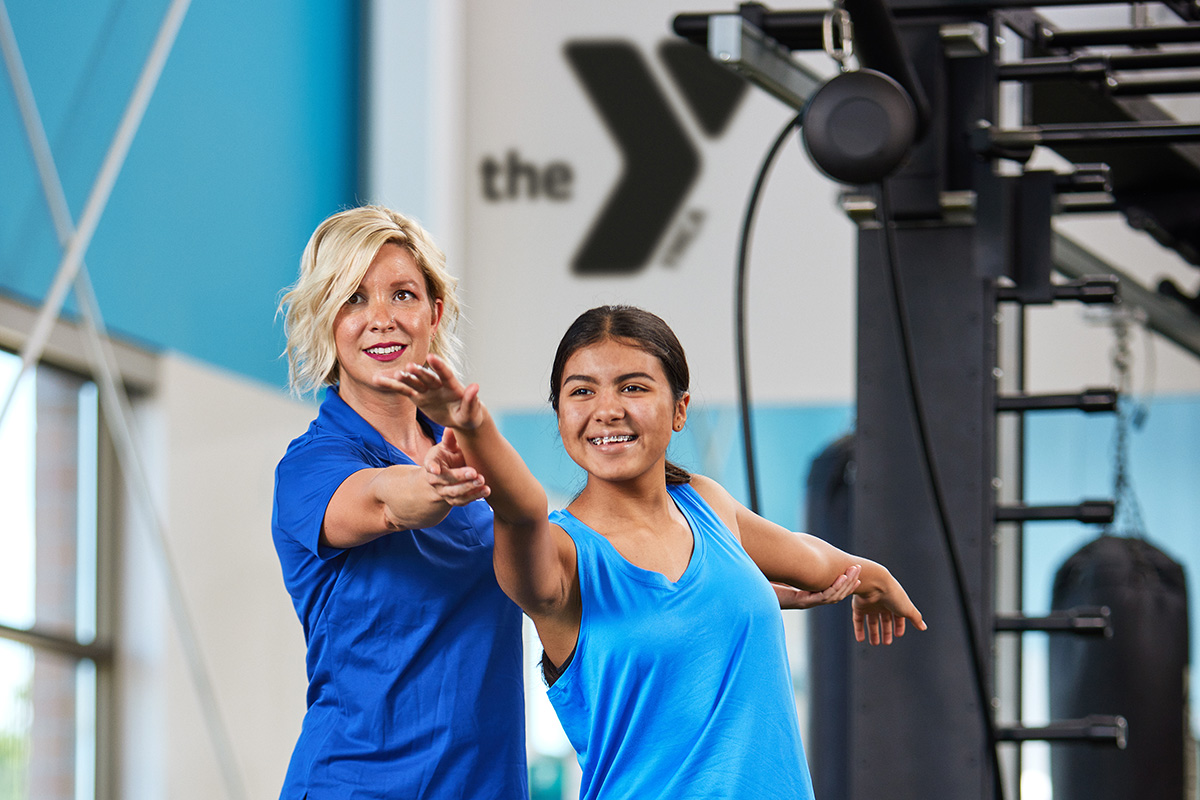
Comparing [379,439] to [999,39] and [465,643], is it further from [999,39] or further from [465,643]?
[999,39]

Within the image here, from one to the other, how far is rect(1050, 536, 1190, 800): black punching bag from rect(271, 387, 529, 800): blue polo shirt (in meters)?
2.33

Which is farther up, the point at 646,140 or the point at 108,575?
the point at 646,140

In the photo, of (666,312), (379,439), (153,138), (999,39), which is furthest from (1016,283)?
(666,312)

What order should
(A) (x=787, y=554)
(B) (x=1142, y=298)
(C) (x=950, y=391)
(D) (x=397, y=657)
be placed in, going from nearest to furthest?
(D) (x=397, y=657)
(A) (x=787, y=554)
(C) (x=950, y=391)
(B) (x=1142, y=298)

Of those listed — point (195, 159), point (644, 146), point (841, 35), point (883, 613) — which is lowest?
point (883, 613)

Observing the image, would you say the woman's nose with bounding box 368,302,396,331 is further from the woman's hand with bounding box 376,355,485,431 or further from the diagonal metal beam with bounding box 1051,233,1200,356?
the diagonal metal beam with bounding box 1051,233,1200,356

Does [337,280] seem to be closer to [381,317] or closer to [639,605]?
[381,317]

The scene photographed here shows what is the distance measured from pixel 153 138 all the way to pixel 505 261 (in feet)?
4.55

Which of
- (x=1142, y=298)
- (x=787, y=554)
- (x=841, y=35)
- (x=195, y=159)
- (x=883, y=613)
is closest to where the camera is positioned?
(x=787, y=554)

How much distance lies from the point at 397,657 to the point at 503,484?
0.86 ft

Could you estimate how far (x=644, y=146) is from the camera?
4500mm

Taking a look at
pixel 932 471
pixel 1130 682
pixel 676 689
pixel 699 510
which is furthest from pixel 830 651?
pixel 676 689

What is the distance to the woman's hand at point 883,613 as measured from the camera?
4.69 ft

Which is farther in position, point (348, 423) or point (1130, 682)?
point (1130, 682)
